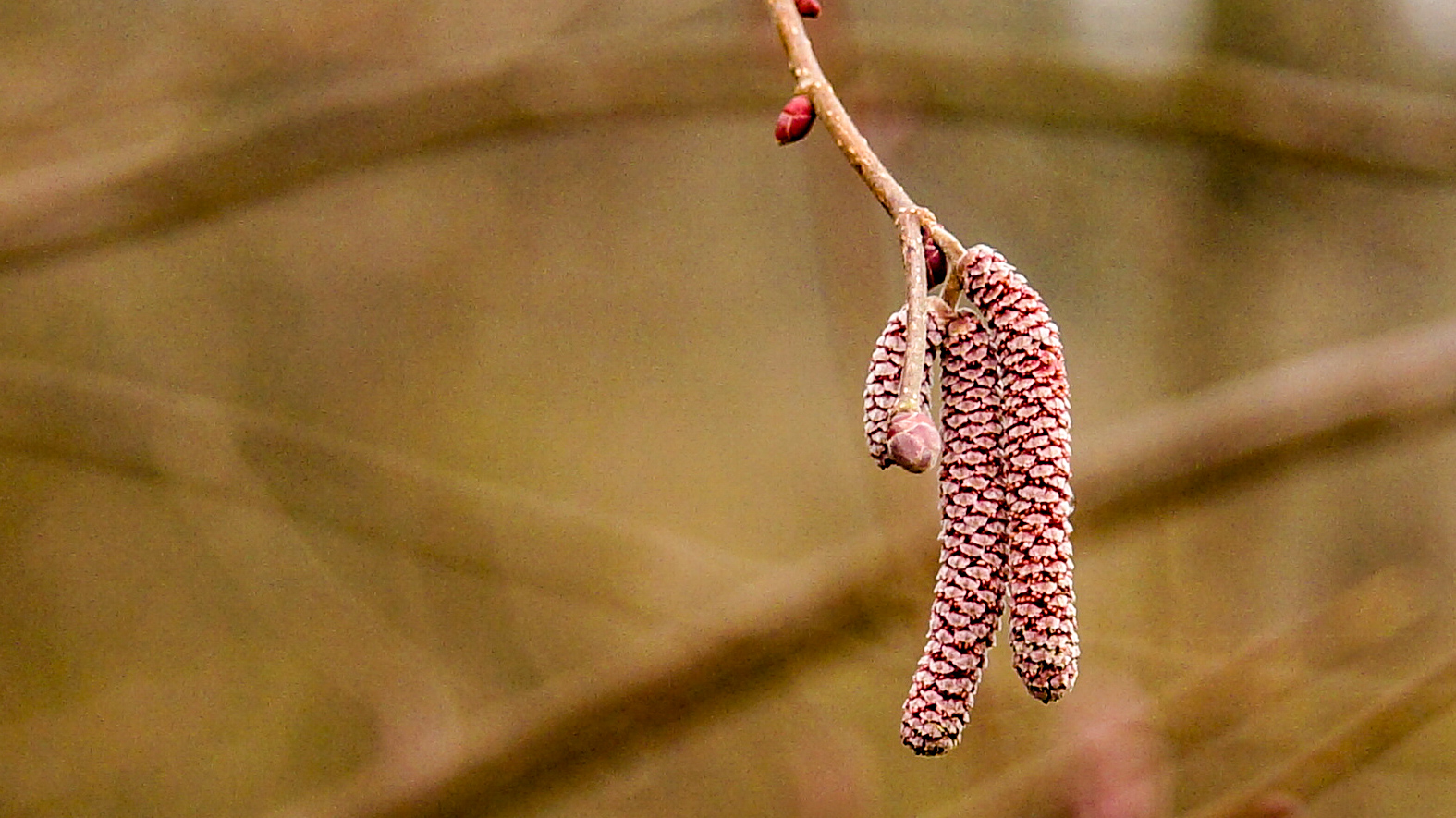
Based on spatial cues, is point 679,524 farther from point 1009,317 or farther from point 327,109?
point 1009,317

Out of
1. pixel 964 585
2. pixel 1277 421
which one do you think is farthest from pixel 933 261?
pixel 1277 421

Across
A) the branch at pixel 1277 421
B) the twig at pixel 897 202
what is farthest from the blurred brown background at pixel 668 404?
the twig at pixel 897 202

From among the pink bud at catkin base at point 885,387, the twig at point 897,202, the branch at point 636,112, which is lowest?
the branch at point 636,112

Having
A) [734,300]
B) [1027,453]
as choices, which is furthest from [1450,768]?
[734,300]

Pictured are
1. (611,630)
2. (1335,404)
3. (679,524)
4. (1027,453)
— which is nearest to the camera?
(1027,453)

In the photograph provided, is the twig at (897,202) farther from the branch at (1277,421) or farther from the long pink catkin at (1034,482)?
the branch at (1277,421)

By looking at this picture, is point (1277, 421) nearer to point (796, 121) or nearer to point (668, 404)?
point (796, 121)

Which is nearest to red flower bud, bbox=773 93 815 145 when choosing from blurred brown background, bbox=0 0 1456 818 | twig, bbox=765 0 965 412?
twig, bbox=765 0 965 412
